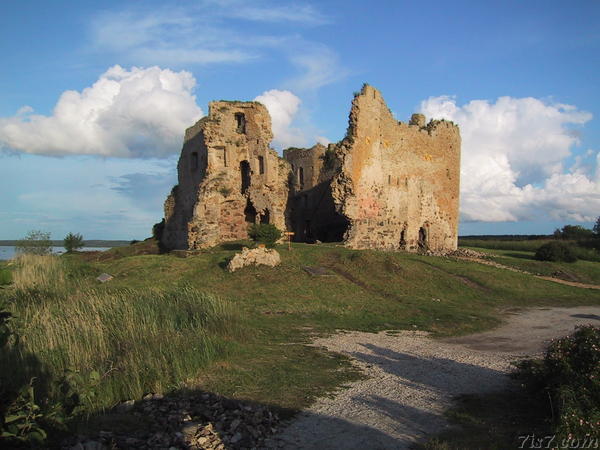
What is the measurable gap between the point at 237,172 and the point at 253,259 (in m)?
10.5

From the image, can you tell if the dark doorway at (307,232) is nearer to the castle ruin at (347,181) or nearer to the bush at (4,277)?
the castle ruin at (347,181)

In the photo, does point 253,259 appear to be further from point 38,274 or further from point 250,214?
point 250,214

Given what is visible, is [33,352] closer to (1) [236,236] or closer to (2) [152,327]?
(2) [152,327]

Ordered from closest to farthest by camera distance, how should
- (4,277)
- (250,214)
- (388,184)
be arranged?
(4,277) < (388,184) < (250,214)

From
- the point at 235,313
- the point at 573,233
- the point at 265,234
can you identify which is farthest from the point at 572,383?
the point at 573,233

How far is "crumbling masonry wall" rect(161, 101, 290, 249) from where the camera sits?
84.9 feet

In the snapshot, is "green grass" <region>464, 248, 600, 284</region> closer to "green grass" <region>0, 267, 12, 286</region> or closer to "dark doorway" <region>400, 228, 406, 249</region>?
"dark doorway" <region>400, 228, 406, 249</region>

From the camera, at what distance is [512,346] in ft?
33.7

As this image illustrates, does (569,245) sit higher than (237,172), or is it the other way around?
(237,172)

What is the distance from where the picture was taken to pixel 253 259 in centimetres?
1744

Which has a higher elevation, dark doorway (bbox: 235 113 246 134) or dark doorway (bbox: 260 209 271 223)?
dark doorway (bbox: 235 113 246 134)

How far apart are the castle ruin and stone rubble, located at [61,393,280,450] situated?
1803cm

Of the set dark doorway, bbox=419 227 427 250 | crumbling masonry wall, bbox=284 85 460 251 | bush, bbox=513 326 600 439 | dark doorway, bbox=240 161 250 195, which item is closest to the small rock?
bush, bbox=513 326 600 439

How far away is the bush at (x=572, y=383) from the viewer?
4.89 metres
